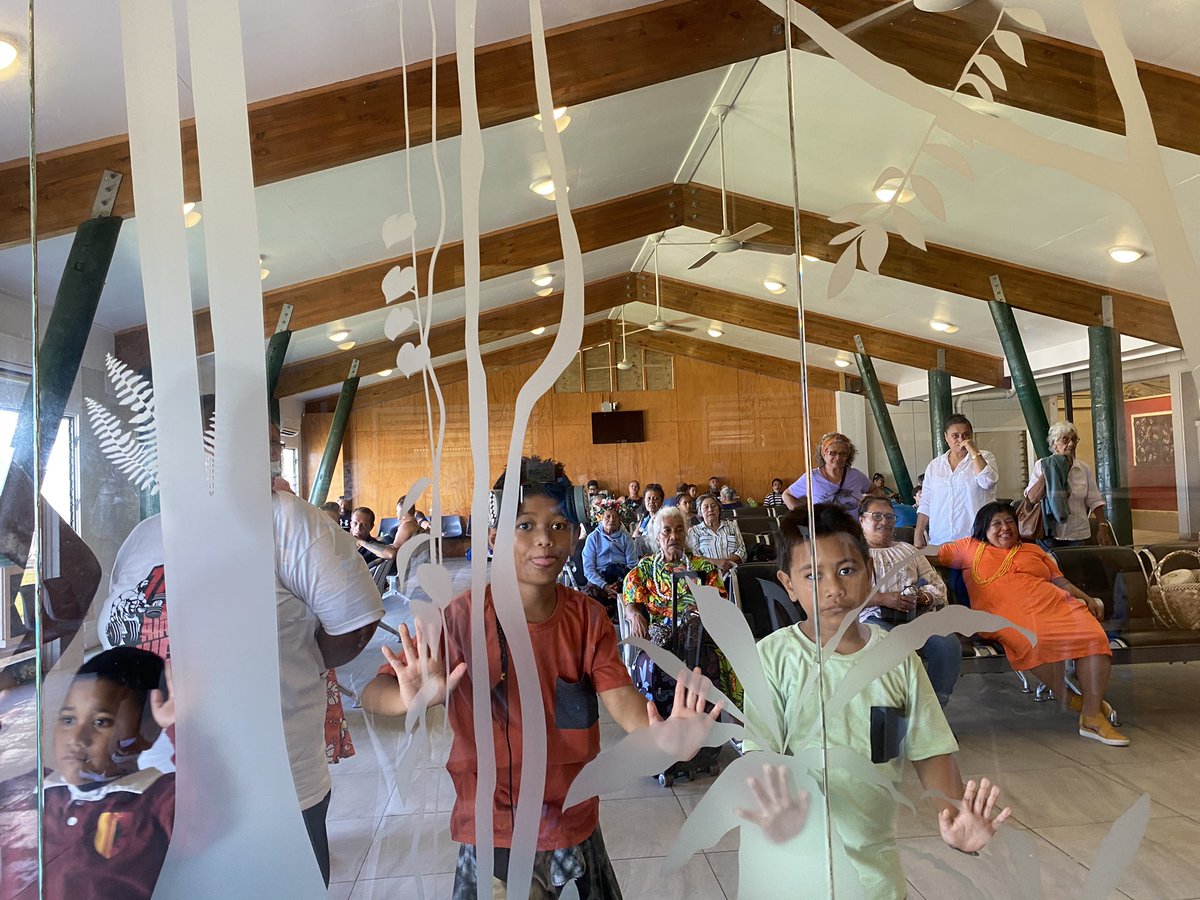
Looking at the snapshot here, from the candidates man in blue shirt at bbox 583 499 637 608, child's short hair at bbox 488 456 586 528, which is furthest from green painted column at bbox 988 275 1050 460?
child's short hair at bbox 488 456 586 528

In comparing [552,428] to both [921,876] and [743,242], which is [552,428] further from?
[921,876]

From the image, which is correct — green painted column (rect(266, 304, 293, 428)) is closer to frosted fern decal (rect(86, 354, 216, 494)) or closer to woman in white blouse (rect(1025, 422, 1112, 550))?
frosted fern decal (rect(86, 354, 216, 494))

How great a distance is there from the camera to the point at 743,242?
1.85 m

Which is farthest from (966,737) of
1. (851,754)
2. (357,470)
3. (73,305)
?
(73,305)

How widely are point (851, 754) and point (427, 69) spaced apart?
1745mm

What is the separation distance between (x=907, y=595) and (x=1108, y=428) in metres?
0.64

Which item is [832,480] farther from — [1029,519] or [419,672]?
[419,672]

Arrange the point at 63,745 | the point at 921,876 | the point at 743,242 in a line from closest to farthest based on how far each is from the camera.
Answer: the point at 921,876 < the point at 63,745 < the point at 743,242

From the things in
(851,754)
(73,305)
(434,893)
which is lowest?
(434,893)

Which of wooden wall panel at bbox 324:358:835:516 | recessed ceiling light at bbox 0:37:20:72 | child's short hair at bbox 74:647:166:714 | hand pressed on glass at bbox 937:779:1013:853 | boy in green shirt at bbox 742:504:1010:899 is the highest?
recessed ceiling light at bbox 0:37:20:72

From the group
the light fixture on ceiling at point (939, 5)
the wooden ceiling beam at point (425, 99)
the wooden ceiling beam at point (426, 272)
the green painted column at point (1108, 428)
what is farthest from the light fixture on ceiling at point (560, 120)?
the green painted column at point (1108, 428)

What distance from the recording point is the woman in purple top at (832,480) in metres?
1.76

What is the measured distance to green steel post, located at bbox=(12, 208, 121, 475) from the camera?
5.71 ft

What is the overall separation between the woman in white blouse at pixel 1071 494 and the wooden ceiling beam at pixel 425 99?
109 cm
